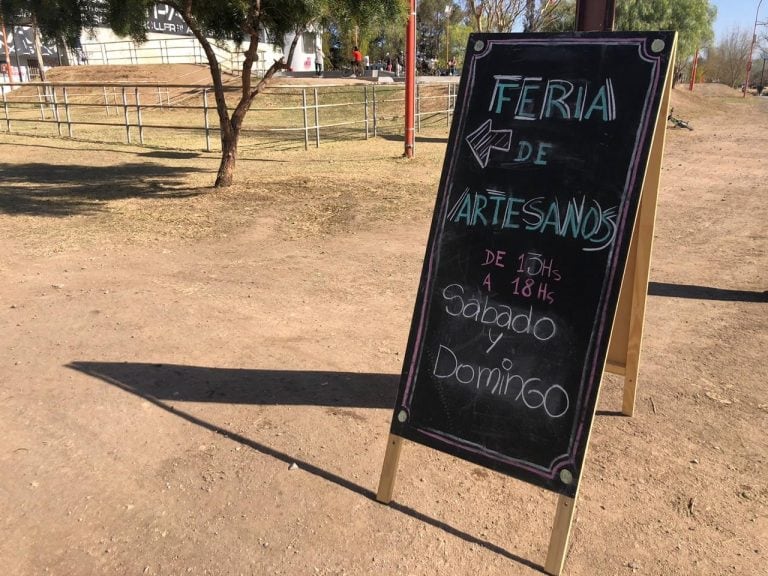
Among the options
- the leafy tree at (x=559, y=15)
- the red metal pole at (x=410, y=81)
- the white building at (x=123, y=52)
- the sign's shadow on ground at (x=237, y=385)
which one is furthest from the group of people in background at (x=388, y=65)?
the sign's shadow on ground at (x=237, y=385)

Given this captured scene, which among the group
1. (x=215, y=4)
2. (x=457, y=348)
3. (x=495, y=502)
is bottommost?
(x=495, y=502)

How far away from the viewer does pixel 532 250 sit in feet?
8.64

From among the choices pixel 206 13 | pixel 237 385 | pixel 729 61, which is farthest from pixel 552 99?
pixel 729 61

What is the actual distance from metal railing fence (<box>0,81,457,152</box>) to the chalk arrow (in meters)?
11.4

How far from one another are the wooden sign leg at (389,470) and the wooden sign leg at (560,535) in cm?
72

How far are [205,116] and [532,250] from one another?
1459 cm

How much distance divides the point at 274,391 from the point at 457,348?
1.52 meters

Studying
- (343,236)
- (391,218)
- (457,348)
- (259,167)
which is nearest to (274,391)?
(457,348)

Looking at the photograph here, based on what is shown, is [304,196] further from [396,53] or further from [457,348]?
[396,53]

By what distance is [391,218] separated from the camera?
8578 millimetres

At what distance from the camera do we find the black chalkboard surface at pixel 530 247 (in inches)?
97.2

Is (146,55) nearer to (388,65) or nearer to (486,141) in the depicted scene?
(388,65)

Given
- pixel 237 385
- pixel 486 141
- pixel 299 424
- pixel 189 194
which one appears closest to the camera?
pixel 486 141

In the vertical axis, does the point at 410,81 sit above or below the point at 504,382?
above
